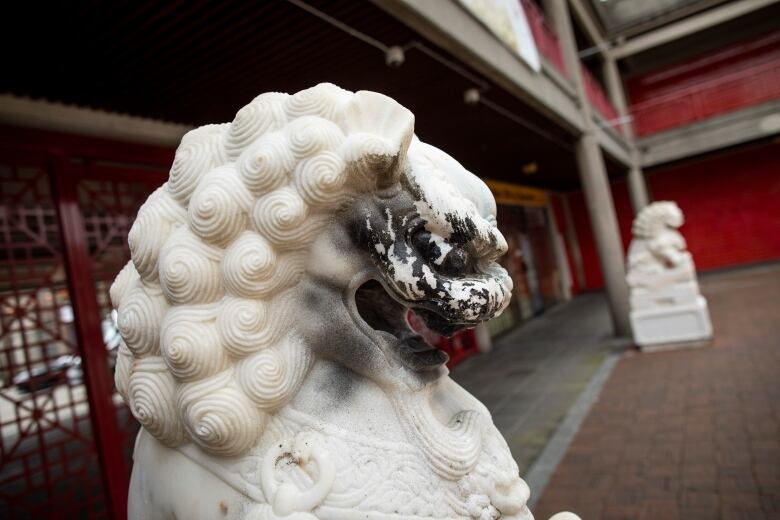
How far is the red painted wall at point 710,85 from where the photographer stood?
37.9 ft

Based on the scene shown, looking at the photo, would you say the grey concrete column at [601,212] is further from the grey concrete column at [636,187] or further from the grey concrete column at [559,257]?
the grey concrete column at [559,257]

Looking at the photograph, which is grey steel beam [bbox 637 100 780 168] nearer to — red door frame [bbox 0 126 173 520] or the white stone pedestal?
the white stone pedestal

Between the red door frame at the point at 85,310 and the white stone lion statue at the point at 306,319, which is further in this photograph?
the red door frame at the point at 85,310

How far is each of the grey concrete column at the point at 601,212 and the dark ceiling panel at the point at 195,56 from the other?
11.7 feet

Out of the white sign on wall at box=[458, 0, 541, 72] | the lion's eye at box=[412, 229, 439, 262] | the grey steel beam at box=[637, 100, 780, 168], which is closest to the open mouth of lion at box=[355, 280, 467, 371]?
the lion's eye at box=[412, 229, 439, 262]

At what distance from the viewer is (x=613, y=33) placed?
469 inches

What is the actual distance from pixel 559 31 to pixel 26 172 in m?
7.29

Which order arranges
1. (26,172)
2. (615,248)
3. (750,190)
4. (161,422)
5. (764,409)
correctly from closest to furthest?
(161,422)
(764,409)
(26,172)
(615,248)
(750,190)

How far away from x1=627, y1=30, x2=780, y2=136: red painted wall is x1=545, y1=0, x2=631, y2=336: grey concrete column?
17.6ft

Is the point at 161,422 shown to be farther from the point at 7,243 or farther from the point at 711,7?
the point at 711,7

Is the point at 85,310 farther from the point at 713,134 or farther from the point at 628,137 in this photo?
the point at 713,134

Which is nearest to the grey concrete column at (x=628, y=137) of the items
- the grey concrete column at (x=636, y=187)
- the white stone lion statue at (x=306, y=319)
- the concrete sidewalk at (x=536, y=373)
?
the grey concrete column at (x=636, y=187)

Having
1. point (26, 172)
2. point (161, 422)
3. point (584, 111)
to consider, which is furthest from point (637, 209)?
point (161, 422)

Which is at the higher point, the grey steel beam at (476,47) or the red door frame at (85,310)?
the grey steel beam at (476,47)
